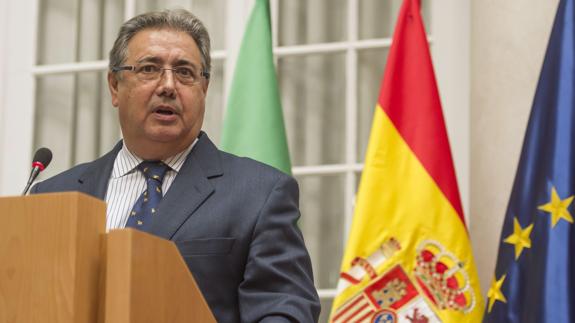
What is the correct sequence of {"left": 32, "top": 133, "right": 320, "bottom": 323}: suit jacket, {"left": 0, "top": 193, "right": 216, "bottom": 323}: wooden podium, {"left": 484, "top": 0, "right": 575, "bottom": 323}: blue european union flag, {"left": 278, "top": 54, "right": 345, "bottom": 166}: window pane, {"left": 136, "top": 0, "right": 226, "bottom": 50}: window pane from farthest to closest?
{"left": 136, "top": 0, "right": 226, "bottom": 50}: window pane → {"left": 278, "top": 54, "right": 345, "bottom": 166}: window pane → {"left": 484, "top": 0, "right": 575, "bottom": 323}: blue european union flag → {"left": 32, "top": 133, "right": 320, "bottom": 323}: suit jacket → {"left": 0, "top": 193, "right": 216, "bottom": 323}: wooden podium

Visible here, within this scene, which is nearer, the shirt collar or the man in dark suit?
the man in dark suit

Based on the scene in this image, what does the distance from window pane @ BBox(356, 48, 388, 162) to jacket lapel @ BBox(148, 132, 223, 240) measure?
2060 millimetres

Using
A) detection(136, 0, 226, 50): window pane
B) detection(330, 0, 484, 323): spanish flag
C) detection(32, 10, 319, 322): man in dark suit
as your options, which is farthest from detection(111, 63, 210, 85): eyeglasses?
detection(136, 0, 226, 50): window pane

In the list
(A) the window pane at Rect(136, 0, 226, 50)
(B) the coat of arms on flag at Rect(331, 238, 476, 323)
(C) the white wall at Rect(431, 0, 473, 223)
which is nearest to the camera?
(B) the coat of arms on flag at Rect(331, 238, 476, 323)

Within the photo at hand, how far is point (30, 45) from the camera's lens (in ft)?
18.2

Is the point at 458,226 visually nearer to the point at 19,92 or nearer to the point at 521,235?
the point at 521,235

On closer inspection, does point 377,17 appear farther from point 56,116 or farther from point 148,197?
point 148,197

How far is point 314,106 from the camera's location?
5082 millimetres

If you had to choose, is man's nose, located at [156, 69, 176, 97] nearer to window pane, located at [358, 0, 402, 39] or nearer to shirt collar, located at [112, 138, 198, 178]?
shirt collar, located at [112, 138, 198, 178]

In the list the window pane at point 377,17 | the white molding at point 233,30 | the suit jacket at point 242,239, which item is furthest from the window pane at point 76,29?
the suit jacket at point 242,239

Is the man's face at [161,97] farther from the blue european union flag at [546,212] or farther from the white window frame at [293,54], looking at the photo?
the white window frame at [293,54]

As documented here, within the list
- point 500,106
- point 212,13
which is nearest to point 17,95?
point 212,13

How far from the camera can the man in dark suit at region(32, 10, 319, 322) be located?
8.70ft

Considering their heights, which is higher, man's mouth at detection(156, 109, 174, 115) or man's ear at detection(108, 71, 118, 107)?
man's ear at detection(108, 71, 118, 107)
